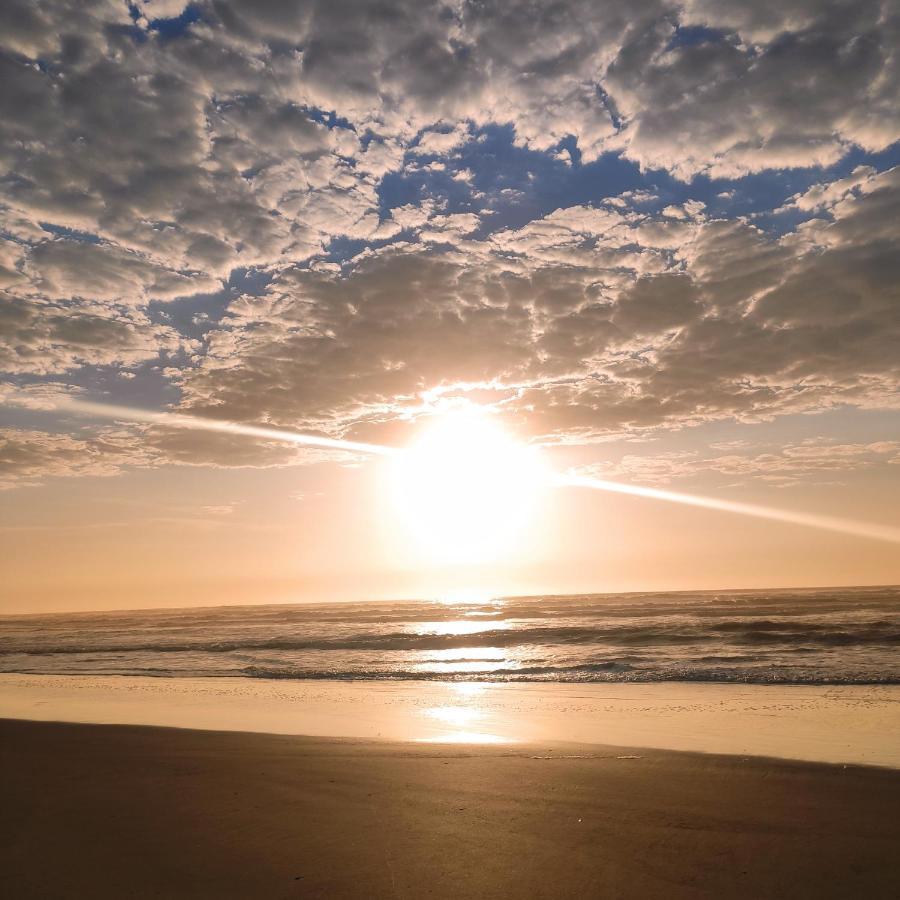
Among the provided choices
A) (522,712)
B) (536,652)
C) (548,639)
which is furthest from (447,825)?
(548,639)

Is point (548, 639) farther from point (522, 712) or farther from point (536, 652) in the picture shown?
point (522, 712)

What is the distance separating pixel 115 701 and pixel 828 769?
16.7 metres

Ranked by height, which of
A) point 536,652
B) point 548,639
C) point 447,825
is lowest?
point 447,825

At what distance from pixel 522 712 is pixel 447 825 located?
28.0 feet

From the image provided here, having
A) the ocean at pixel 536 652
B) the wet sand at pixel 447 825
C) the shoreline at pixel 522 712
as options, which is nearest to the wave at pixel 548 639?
the ocean at pixel 536 652

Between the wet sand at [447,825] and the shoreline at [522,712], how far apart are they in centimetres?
146

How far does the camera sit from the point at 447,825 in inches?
265

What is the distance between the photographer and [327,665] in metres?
27.7

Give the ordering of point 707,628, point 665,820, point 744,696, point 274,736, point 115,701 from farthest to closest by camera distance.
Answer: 1. point 707,628
2. point 115,701
3. point 744,696
4. point 274,736
5. point 665,820

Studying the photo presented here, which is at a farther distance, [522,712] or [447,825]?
[522,712]

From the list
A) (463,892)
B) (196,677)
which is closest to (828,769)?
(463,892)

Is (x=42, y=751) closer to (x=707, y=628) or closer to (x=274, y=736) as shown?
(x=274, y=736)

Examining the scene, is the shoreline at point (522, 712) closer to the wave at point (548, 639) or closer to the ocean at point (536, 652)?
the ocean at point (536, 652)

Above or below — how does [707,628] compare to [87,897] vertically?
above
